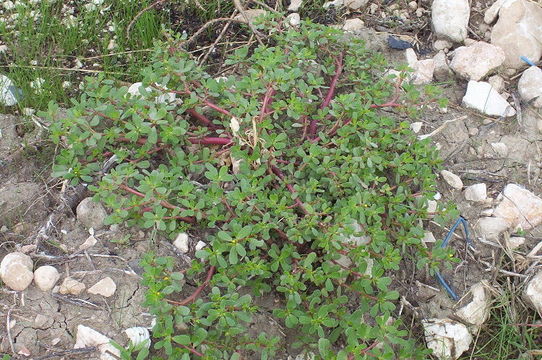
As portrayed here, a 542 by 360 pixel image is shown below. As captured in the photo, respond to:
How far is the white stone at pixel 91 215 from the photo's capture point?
109 inches

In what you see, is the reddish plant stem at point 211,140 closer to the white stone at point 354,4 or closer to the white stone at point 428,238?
the white stone at point 428,238

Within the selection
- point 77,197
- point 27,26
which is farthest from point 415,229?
point 27,26

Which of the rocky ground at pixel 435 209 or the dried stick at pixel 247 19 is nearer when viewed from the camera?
the rocky ground at pixel 435 209

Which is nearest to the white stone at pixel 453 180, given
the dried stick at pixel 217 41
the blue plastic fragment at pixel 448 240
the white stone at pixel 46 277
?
the blue plastic fragment at pixel 448 240

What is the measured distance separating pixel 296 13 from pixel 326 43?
78cm

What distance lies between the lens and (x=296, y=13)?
4.02 metres

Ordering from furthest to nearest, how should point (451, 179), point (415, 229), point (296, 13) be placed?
1. point (296, 13)
2. point (451, 179)
3. point (415, 229)

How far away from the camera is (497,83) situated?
3.58 meters

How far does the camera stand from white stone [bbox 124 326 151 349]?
2.44 m

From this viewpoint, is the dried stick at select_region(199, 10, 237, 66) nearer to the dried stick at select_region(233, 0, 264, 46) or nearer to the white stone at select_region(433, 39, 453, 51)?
the dried stick at select_region(233, 0, 264, 46)

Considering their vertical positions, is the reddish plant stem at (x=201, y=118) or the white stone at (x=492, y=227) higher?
the reddish plant stem at (x=201, y=118)

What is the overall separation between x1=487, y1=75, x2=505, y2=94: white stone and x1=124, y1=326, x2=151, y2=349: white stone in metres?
2.26

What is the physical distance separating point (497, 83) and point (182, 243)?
1.97 m

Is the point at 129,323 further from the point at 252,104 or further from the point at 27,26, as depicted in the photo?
the point at 27,26
